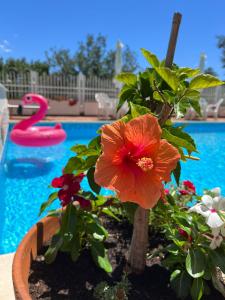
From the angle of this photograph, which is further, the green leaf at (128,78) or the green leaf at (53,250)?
the green leaf at (53,250)

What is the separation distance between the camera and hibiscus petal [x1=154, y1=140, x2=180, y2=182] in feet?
2.70

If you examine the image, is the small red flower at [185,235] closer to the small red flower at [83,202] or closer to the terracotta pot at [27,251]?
the small red flower at [83,202]

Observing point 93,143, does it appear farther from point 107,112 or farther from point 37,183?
point 107,112

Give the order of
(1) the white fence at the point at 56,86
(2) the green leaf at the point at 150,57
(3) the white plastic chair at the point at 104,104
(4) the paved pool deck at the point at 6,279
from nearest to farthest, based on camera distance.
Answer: (2) the green leaf at the point at 150,57 < (4) the paved pool deck at the point at 6,279 < (3) the white plastic chair at the point at 104,104 < (1) the white fence at the point at 56,86

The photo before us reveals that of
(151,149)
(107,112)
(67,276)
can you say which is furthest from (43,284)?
(107,112)

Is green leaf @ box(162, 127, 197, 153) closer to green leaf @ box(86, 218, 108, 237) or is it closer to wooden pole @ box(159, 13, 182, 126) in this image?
wooden pole @ box(159, 13, 182, 126)

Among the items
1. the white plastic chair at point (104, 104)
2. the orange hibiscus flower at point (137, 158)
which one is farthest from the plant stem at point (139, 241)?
the white plastic chair at point (104, 104)

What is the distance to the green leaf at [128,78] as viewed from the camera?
3.95 ft

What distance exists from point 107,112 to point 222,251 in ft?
41.5

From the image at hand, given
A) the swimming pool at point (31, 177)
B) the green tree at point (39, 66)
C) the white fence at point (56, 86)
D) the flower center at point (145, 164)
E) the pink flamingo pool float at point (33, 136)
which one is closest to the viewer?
the flower center at point (145, 164)

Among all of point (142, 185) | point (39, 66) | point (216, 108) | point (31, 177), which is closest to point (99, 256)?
point (142, 185)

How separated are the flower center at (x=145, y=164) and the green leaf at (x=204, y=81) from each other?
15.9 inches

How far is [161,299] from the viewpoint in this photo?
136 cm

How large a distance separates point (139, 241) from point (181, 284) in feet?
0.90
